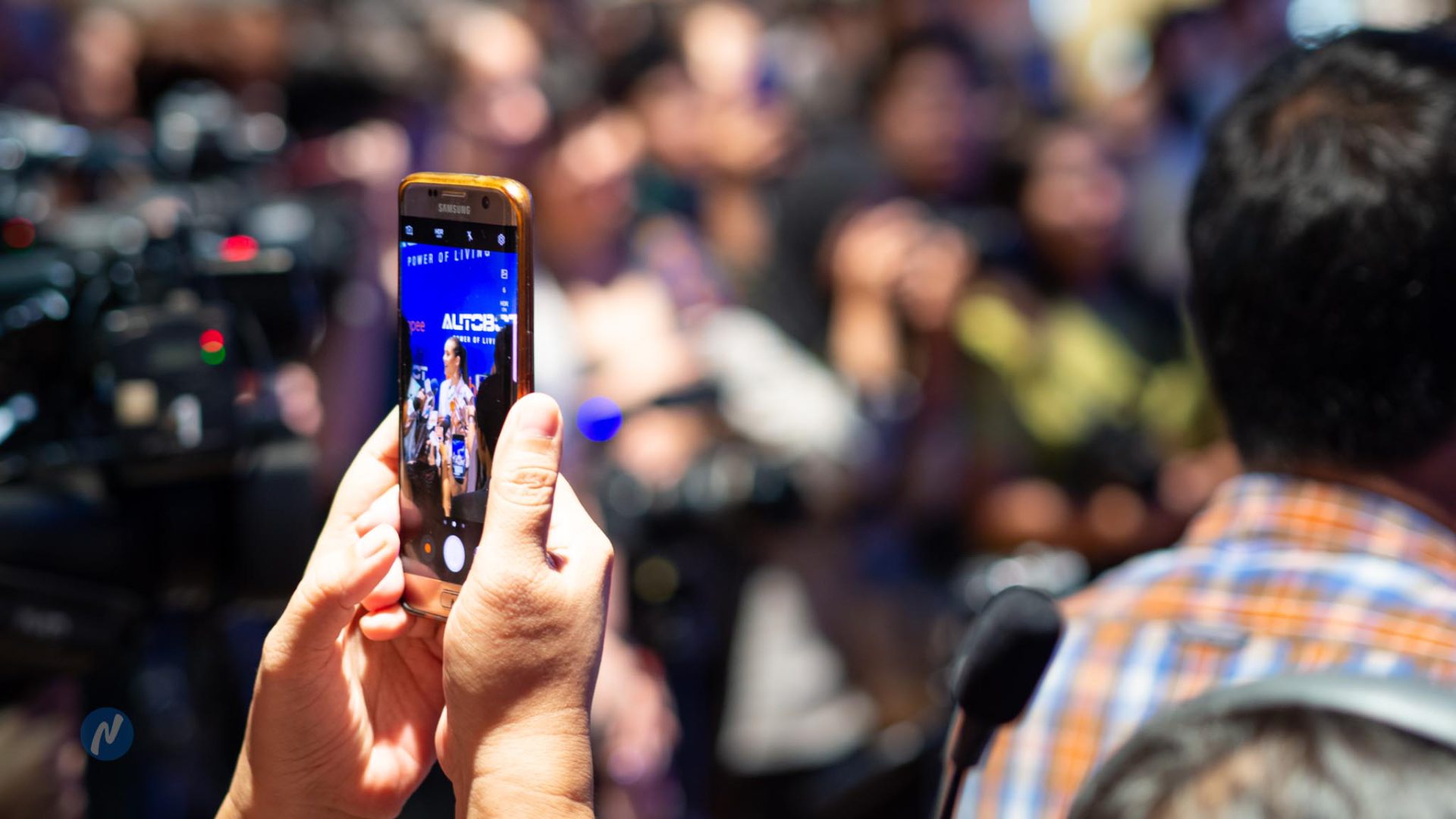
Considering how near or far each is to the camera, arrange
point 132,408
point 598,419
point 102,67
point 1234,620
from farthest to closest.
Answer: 1. point 102,67
2. point 598,419
3. point 132,408
4. point 1234,620

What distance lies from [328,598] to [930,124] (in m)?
2.33

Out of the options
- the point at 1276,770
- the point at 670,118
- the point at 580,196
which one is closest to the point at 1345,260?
the point at 1276,770

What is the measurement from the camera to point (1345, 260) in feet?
3.71

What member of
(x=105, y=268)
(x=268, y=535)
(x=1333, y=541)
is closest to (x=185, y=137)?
(x=105, y=268)

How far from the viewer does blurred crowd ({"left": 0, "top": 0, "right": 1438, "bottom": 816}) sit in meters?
2.38

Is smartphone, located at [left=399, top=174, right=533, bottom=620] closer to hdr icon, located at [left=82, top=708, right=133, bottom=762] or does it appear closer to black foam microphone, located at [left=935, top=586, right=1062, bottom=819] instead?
black foam microphone, located at [left=935, top=586, right=1062, bottom=819]

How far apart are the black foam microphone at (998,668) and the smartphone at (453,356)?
365 millimetres

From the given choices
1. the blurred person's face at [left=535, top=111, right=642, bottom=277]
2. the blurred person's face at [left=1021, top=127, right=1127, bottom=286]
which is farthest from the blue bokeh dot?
the blurred person's face at [left=1021, top=127, right=1127, bottom=286]

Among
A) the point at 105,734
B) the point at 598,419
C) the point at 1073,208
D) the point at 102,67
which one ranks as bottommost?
the point at 105,734

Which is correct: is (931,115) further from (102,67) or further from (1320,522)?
(1320,522)

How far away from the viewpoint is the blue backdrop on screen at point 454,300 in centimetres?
91

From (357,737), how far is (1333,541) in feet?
2.63

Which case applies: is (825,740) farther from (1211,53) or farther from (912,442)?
(1211,53)

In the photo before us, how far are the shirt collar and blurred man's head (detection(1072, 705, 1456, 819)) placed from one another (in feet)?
1.94
